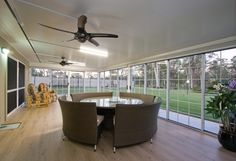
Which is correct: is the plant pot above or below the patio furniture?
below

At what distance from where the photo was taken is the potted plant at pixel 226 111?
8.44 feet

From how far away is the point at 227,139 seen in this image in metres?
2.63

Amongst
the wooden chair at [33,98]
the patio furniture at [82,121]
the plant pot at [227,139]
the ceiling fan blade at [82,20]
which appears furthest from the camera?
the wooden chair at [33,98]

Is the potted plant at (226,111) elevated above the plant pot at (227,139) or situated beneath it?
elevated above

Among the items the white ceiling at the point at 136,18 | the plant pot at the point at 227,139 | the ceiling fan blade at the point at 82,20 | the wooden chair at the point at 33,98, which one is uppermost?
the white ceiling at the point at 136,18

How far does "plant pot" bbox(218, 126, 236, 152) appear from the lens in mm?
2555

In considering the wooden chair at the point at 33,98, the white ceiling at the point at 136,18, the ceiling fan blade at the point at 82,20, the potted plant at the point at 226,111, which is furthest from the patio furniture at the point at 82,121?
the wooden chair at the point at 33,98

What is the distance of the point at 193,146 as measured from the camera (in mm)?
2715

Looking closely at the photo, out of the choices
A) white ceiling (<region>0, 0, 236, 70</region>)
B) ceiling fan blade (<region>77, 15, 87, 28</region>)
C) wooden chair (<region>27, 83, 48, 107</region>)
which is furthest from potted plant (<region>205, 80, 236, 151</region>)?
wooden chair (<region>27, 83, 48, 107</region>)

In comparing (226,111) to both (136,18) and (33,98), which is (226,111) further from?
(33,98)

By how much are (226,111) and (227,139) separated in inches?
20.7

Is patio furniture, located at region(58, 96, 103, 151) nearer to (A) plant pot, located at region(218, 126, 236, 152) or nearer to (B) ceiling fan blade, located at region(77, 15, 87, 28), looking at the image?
(B) ceiling fan blade, located at region(77, 15, 87, 28)

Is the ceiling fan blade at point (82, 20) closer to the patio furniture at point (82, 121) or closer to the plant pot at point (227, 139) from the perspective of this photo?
the patio furniture at point (82, 121)

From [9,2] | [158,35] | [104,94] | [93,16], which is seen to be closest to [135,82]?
[104,94]
